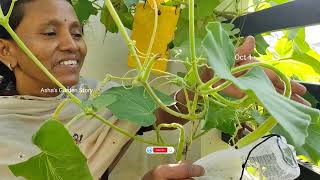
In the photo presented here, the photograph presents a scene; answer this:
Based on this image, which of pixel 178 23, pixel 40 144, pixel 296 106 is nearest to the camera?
pixel 296 106

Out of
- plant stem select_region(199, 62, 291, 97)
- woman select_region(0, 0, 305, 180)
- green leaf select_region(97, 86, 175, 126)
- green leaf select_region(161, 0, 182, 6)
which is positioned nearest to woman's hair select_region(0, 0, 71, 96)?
woman select_region(0, 0, 305, 180)

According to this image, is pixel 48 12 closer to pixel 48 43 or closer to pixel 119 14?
pixel 48 43

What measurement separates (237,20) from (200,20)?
125 mm

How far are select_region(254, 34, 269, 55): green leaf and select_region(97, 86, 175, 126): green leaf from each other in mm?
387

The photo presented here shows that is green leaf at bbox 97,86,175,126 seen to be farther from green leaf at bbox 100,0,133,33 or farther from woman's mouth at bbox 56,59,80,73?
green leaf at bbox 100,0,133,33

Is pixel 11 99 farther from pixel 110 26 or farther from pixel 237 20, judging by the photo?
pixel 237 20

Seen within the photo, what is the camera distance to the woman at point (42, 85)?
72cm

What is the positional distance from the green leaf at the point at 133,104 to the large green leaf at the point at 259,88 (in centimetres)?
17

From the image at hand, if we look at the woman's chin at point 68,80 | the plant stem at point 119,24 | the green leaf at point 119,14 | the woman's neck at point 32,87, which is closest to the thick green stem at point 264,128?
the plant stem at point 119,24

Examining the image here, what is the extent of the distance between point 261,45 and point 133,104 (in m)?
0.44

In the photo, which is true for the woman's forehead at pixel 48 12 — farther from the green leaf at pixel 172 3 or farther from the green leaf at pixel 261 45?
the green leaf at pixel 261 45

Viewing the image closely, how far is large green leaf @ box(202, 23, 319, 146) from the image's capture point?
250mm

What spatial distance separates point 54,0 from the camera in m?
0.77

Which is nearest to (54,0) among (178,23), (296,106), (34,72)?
(34,72)
